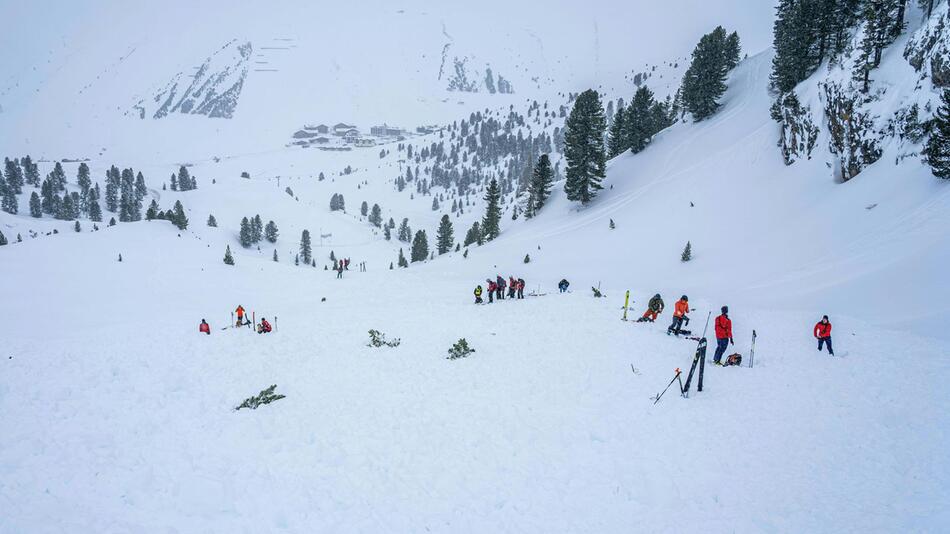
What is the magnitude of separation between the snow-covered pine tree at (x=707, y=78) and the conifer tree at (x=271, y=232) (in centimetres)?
9891

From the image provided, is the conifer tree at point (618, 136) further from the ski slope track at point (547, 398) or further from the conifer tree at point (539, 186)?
the ski slope track at point (547, 398)

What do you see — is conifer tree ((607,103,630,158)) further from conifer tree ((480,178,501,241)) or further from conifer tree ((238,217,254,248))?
conifer tree ((238,217,254,248))

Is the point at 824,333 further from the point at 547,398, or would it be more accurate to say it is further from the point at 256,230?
the point at 256,230

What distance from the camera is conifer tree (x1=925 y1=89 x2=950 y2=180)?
779 inches

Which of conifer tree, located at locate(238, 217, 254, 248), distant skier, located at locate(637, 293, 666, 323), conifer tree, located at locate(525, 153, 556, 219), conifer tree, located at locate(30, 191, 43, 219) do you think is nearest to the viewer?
distant skier, located at locate(637, 293, 666, 323)

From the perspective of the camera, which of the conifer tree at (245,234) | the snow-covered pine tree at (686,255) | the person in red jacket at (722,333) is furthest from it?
the conifer tree at (245,234)

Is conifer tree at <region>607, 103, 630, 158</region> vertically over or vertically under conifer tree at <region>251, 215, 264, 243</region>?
over

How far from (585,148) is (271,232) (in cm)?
9010

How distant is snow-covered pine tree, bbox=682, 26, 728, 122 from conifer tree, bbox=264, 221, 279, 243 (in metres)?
98.9

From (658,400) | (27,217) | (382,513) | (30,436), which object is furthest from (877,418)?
(27,217)

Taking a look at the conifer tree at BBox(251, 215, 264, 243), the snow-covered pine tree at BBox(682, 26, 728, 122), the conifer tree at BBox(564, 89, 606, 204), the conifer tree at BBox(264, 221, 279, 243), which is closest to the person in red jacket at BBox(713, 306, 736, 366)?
the conifer tree at BBox(564, 89, 606, 204)

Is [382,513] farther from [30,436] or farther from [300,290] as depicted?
[300,290]

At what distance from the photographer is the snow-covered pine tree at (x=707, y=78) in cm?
6350

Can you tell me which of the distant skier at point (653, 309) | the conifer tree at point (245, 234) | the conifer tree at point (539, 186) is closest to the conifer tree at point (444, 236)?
the conifer tree at point (539, 186)
